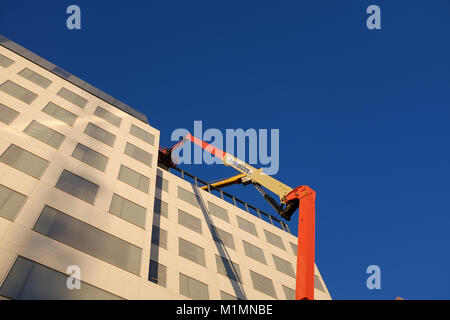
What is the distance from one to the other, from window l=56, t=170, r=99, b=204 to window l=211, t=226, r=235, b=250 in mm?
12472

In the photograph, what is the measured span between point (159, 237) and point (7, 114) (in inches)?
552

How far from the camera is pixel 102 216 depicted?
21.2m

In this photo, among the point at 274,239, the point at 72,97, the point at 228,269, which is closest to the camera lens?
the point at 228,269

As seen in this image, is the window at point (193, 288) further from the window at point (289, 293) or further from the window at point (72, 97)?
the window at point (72, 97)

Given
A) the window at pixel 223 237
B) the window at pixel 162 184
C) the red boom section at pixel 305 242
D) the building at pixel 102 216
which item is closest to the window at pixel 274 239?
the building at pixel 102 216

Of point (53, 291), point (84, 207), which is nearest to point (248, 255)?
point (84, 207)

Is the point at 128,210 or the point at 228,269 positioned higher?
the point at 128,210

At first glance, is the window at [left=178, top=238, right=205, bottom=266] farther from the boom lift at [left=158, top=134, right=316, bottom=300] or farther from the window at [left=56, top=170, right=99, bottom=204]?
the window at [left=56, top=170, right=99, bottom=204]

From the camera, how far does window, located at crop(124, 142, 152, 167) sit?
30016 mm

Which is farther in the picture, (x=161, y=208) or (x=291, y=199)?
(x=161, y=208)

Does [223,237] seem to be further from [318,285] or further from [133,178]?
[318,285]

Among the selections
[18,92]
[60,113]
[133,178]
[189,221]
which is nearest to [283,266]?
[189,221]

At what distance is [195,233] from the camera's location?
29.6m

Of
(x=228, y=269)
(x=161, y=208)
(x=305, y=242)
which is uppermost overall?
(x=161, y=208)
